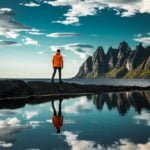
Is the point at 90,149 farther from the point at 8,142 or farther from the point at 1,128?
the point at 1,128

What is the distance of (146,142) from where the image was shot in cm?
1186

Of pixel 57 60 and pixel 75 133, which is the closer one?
pixel 75 133

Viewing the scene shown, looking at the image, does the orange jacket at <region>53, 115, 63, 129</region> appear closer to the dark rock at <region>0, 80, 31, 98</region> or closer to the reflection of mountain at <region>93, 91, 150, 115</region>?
the reflection of mountain at <region>93, 91, 150, 115</region>

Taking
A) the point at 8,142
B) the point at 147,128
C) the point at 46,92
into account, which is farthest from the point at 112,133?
the point at 46,92

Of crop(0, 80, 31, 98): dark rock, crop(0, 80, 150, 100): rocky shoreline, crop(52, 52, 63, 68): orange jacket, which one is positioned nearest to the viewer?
crop(0, 80, 31, 98): dark rock

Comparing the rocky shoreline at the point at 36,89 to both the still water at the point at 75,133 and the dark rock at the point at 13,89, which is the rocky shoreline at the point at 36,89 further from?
the still water at the point at 75,133

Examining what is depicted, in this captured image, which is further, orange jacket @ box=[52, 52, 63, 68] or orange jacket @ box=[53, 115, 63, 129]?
orange jacket @ box=[52, 52, 63, 68]

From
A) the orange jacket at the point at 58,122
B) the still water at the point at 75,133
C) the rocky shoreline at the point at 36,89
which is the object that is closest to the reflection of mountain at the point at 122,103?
the orange jacket at the point at 58,122

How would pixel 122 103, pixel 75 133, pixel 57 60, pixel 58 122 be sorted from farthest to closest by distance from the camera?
pixel 57 60 < pixel 122 103 < pixel 58 122 < pixel 75 133

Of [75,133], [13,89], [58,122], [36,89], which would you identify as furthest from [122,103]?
[75,133]

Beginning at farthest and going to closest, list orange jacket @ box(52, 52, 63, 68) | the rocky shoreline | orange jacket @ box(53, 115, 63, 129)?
1. orange jacket @ box(52, 52, 63, 68)
2. the rocky shoreline
3. orange jacket @ box(53, 115, 63, 129)

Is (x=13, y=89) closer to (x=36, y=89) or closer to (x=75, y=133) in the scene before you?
(x=36, y=89)

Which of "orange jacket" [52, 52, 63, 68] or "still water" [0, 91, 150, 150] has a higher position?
"orange jacket" [52, 52, 63, 68]

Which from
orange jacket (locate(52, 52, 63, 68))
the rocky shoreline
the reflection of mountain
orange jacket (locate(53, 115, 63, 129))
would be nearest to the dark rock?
the rocky shoreline
